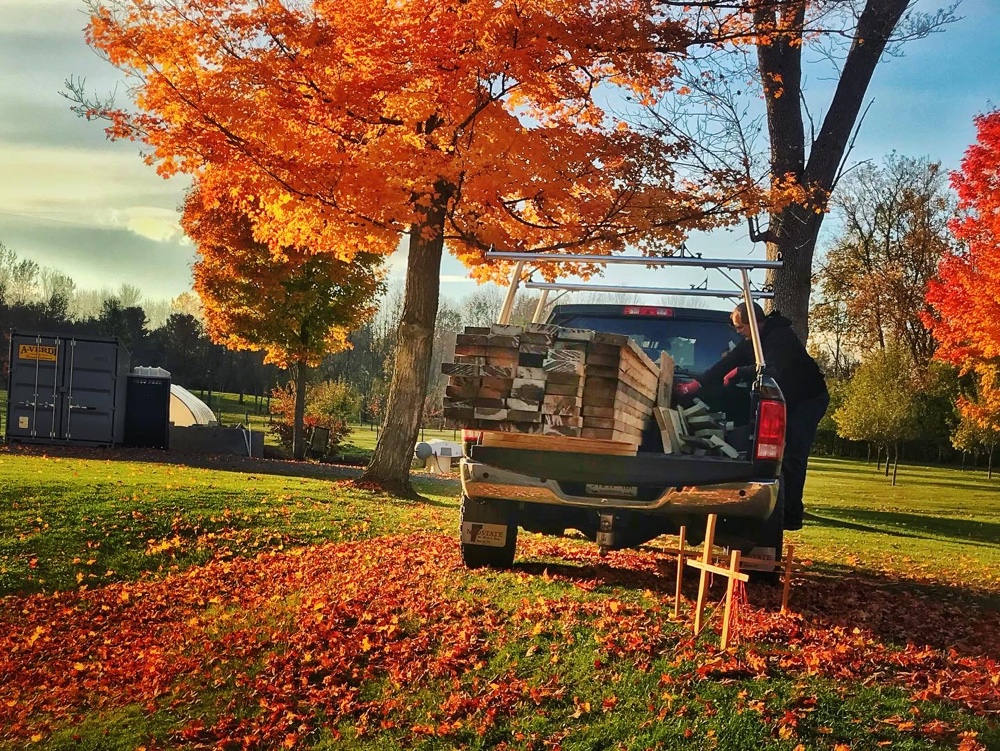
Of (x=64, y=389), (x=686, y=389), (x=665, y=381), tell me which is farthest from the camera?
(x=64, y=389)

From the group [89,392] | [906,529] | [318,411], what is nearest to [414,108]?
[906,529]

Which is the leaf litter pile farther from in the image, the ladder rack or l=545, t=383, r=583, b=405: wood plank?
the ladder rack

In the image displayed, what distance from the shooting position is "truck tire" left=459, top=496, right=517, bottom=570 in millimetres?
7059

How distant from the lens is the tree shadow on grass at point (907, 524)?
1566 cm

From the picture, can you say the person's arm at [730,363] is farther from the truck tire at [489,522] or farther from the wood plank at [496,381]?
the wood plank at [496,381]

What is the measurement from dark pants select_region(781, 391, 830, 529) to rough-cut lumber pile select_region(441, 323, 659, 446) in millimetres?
2724

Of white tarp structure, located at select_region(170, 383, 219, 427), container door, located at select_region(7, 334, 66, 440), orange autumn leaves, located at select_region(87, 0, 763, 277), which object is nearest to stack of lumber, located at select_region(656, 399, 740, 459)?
orange autumn leaves, located at select_region(87, 0, 763, 277)

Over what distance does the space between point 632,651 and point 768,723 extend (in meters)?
1.02

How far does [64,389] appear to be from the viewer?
22.6 metres

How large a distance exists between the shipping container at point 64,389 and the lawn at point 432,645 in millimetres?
12711

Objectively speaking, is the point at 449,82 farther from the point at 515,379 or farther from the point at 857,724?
the point at 857,724

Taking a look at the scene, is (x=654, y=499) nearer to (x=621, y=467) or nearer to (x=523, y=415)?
(x=621, y=467)

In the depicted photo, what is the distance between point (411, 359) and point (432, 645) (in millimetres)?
9171

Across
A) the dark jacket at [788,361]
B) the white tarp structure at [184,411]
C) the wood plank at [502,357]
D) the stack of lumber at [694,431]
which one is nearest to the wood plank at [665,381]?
the stack of lumber at [694,431]
